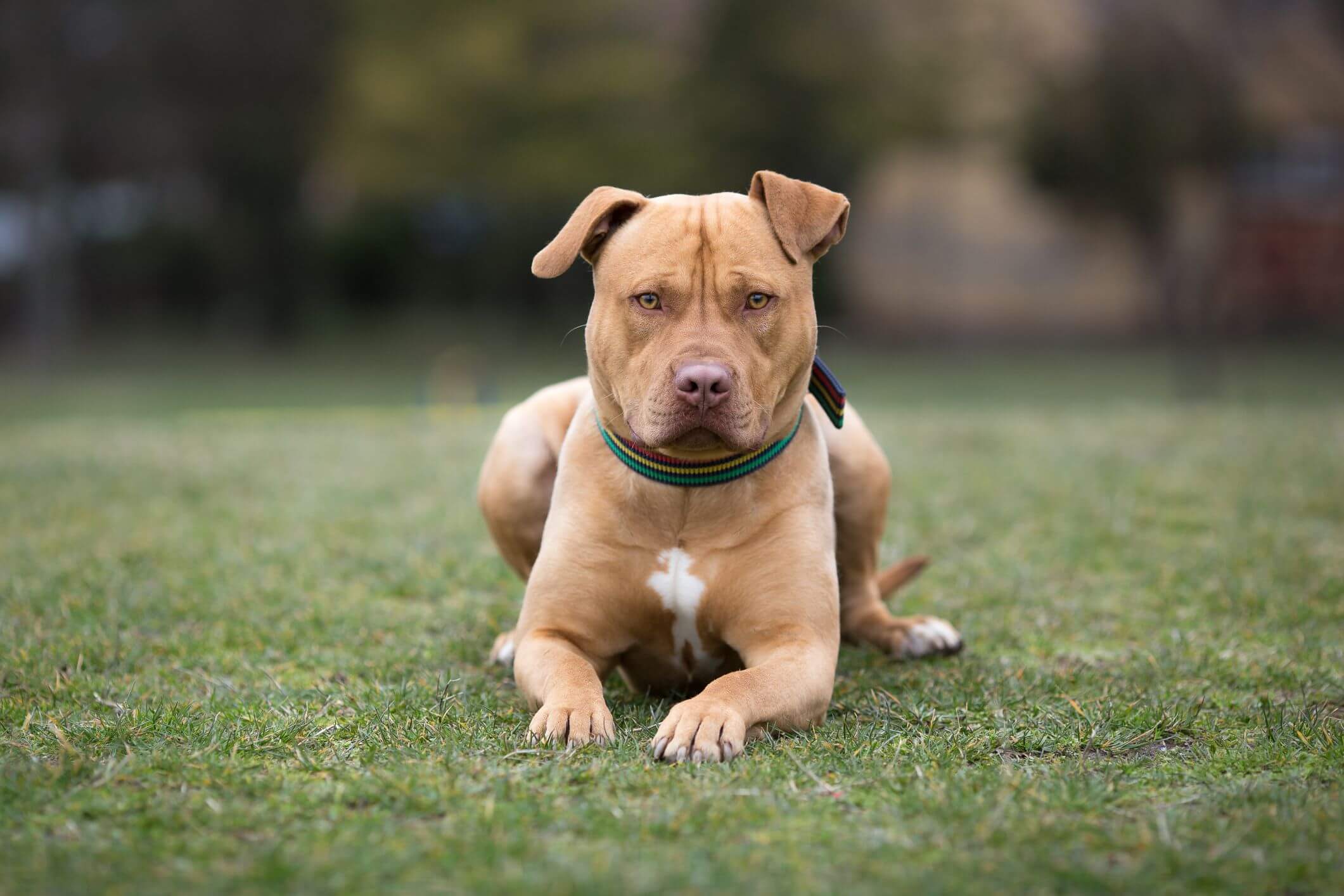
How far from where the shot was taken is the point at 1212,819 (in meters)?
3.12

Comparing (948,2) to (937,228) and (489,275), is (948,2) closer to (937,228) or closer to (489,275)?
(937,228)

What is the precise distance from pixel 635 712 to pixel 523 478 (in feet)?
4.09

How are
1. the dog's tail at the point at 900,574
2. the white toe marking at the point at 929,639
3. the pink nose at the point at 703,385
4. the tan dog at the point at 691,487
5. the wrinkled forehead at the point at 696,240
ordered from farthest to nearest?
the dog's tail at the point at 900,574 → the white toe marking at the point at 929,639 → the wrinkled forehead at the point at 696,240 → the tan dog at the point at 691,487 → the pink nose at the point at 703,385

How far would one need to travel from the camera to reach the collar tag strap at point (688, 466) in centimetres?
425

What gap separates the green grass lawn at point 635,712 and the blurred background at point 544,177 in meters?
18.9

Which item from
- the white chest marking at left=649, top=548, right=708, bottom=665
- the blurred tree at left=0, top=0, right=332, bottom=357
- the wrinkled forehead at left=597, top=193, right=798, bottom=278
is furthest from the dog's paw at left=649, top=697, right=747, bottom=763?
the blurred tree at left=0, top=0, right=332, bottom=357

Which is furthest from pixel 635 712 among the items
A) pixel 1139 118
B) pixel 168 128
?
pixel 168 128

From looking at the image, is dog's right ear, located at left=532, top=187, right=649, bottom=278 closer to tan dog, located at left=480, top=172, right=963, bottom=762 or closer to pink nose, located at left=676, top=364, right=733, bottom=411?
tan dog, located at left=480, top=172, right=963, bottom=762

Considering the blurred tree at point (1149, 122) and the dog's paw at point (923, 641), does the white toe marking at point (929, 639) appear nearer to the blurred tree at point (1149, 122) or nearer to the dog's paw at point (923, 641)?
the dog's paw at point (923, 641)

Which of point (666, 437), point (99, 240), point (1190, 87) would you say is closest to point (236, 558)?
point (666, 437)

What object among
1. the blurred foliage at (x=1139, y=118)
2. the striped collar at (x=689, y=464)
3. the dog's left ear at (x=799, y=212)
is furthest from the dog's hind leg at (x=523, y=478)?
the blurred foliage at (x=1139, y=118)

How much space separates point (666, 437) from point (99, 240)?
35724 millimetres

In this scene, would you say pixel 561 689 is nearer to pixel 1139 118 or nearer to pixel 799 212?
pixel 799 212

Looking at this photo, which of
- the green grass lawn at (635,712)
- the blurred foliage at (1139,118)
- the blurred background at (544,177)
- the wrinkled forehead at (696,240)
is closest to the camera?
the green grass lawn at (635,712)
